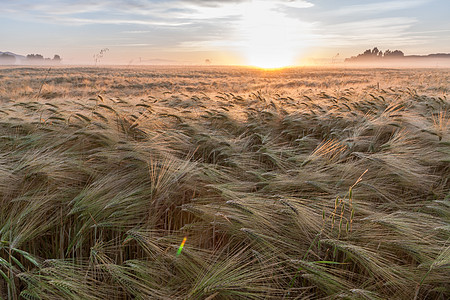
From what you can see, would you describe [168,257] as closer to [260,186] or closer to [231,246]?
[231,246]

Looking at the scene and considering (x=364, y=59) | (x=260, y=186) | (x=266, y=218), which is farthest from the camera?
(x=364, y=59)

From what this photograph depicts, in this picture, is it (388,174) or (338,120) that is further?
(338,120)

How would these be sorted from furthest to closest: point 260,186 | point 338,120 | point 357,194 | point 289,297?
1. point 338,120
2. point 260,186
3. point 357,194
4. point 289,297

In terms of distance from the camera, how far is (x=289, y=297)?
1.36 m

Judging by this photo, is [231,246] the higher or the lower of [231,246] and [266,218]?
the lower

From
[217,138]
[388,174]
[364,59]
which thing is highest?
[364,59]

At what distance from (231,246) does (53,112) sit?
9.24 feet

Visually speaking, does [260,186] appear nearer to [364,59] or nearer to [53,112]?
[53,112]

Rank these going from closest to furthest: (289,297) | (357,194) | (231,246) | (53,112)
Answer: (289,297), (231,246), (357,194), (53,112)

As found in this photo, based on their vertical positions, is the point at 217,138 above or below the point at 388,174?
above

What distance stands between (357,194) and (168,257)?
134 centimetres

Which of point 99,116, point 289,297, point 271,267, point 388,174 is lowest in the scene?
point 289,297

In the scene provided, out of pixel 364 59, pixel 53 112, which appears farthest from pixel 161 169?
pixel 364 59

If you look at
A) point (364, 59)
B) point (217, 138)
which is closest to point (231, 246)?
point (217, 138)
